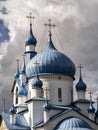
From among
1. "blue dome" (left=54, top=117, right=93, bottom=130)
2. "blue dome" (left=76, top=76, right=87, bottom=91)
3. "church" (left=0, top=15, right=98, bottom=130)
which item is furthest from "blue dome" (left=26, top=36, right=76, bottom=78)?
"blue dome" (left=54, top=117, right=93, bottom=130)

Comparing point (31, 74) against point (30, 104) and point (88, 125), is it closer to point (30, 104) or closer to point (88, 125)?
point (30, 104)

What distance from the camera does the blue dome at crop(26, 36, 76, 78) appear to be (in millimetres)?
34844

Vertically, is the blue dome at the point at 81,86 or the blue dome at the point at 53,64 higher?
the blue dome at the point at 53,64

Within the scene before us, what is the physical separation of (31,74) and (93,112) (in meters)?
5.36

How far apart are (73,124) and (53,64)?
5274 mm

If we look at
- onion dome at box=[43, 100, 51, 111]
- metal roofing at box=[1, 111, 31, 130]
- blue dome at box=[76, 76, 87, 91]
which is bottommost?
metal roofing at box=[1, 111, 31, 130]

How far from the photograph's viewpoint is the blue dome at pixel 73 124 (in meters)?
31.5

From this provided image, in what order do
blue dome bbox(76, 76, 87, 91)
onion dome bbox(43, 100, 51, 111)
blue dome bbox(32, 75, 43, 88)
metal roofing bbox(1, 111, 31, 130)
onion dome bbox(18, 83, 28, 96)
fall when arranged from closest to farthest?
1. onion dome bbox(43, 100, 51, 111)
2. metal roofing bbox(1, 111, 31, 130)
3. blue dome bbox(32, 75, 43, 88)
4. blue dome bbox(76, 76, 87, 91)
5. onion dome bbox(18, 83, 28, 96)

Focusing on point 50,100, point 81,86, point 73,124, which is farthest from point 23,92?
point 73,124

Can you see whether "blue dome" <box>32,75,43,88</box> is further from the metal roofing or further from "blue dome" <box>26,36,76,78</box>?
the metal roofing

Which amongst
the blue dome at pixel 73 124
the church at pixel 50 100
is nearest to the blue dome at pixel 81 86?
the church at pixel 50 100

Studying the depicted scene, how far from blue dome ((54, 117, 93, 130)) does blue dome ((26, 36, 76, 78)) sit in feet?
13.7

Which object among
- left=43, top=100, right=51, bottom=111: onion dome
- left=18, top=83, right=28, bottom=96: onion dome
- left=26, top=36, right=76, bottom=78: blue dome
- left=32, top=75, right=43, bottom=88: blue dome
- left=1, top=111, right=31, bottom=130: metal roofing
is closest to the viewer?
left=43, top=100, right=51, bottom=111: onion dome

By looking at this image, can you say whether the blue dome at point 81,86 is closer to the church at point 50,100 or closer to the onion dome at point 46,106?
the church at point 50,100
